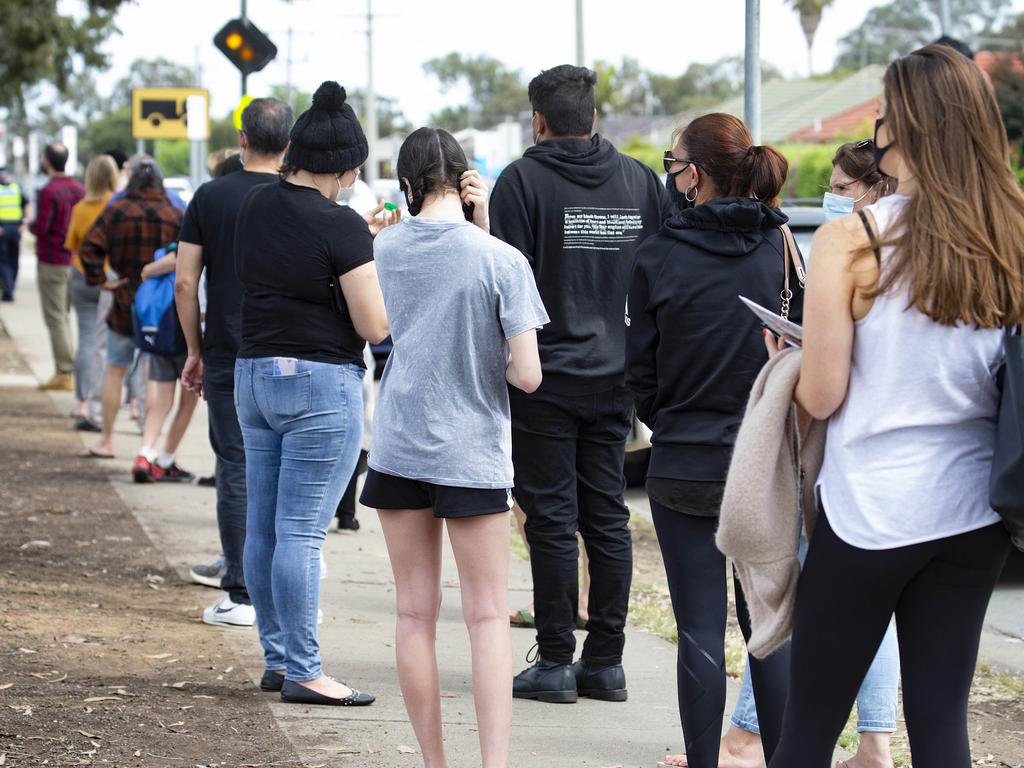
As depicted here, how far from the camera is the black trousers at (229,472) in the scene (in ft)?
20.5

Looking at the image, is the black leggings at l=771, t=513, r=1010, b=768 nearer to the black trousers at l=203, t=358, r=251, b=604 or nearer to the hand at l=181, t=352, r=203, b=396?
the black trousers at l=203, t=358, r=251, b=604

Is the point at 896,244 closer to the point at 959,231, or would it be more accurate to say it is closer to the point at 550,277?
the point at 959,231

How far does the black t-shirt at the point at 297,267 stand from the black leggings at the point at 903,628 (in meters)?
2.30

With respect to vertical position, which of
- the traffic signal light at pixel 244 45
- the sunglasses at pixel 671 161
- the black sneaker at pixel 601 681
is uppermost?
the traffic signal light at pixel 244 45

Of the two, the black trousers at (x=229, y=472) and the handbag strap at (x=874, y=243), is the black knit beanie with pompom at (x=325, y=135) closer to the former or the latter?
the black trousers at (x=229, y=472)

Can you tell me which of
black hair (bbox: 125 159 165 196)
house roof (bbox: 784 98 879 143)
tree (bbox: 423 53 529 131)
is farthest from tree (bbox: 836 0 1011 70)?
black hair (bbox: 125 159 165 196)

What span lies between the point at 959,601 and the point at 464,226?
67.1 inches

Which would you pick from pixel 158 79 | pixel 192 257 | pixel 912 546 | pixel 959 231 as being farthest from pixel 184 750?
pixel 158 79

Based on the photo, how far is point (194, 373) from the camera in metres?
6.45

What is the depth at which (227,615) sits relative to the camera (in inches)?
249

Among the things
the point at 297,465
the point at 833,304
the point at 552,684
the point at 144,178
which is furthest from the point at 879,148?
the point at 144,178

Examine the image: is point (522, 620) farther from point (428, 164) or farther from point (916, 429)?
point (916, 429)

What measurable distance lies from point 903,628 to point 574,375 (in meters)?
2.29

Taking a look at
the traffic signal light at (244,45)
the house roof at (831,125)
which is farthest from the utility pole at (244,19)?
the house roof at (831,125)
